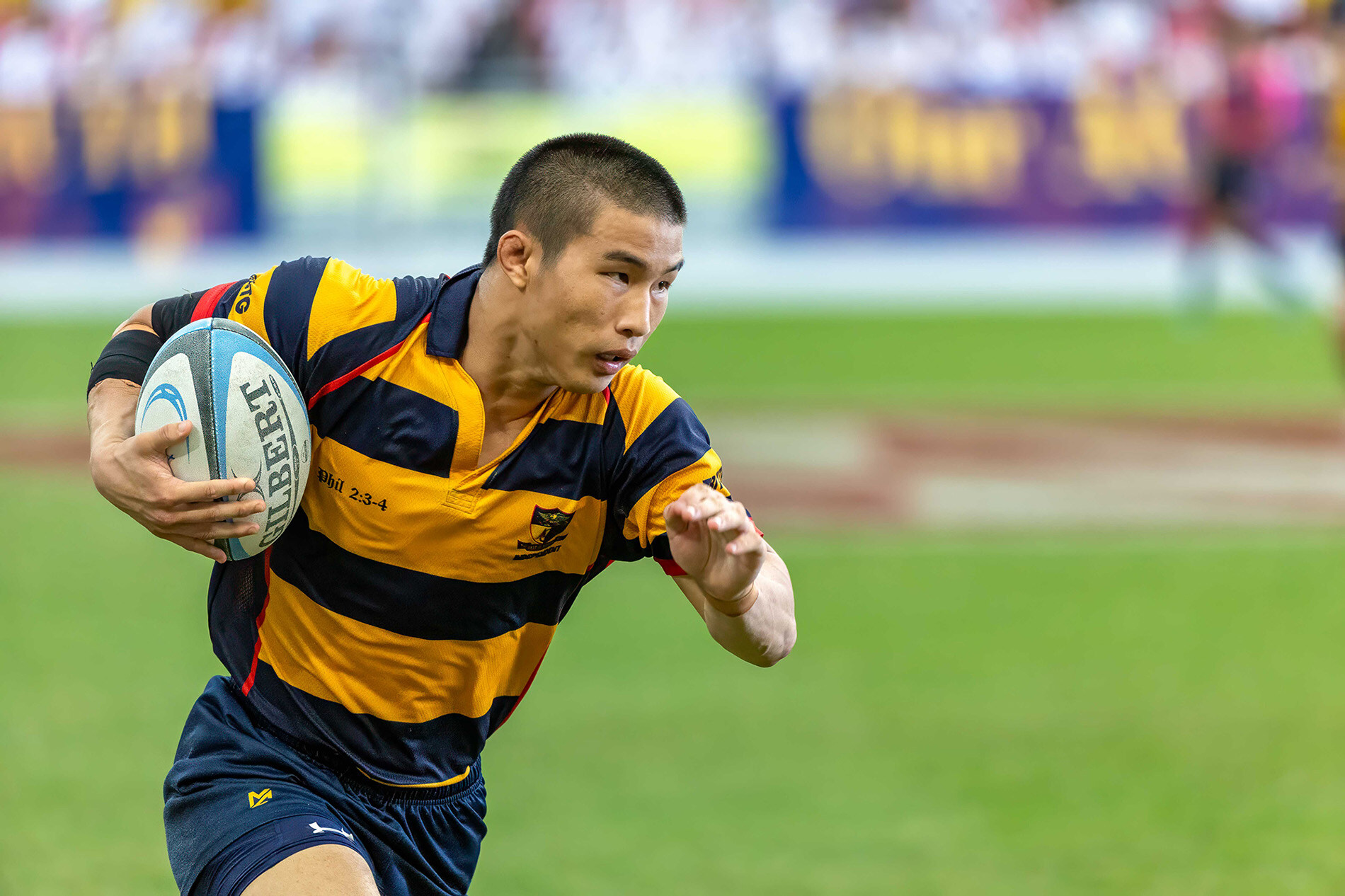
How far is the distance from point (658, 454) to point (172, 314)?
44.6 inches

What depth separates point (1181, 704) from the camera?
6887mm

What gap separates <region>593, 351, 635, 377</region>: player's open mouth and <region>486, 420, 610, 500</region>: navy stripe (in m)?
0.23

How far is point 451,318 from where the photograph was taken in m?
3.39

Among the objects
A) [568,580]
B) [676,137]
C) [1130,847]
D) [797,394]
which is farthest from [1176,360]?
[568,580]

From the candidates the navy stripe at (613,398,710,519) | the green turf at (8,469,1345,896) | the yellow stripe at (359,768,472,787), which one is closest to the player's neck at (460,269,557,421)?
the navy stripe at (613,398,710,519)

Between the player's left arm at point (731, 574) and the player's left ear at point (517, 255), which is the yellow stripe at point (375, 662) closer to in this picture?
the player's left arm at point (731, 574)

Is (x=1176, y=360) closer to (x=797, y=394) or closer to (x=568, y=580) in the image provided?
(x=797, y=394)

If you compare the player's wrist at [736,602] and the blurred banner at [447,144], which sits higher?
the player's wrist at [736,602]

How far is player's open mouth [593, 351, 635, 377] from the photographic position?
125 inches

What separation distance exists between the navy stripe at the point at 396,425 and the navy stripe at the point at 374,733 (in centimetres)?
55

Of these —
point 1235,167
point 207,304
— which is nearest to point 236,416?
point 207,304

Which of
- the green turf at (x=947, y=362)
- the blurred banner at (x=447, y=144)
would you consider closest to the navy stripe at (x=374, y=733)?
the green turf at (x=947, y=362)

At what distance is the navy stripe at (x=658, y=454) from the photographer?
337cm

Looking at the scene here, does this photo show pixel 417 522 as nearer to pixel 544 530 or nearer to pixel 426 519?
pixel 426 519
